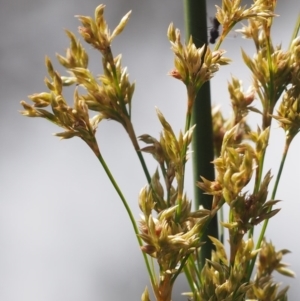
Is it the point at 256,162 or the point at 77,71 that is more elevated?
the point at 77,71

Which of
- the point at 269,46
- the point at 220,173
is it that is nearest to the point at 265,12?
the point at 269,46

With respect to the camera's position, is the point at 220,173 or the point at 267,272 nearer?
the point at 220,173

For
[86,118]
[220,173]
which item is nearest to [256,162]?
[220,173]

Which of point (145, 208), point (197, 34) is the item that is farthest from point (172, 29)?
point (145, 208)

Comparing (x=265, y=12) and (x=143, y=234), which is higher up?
(x=265, y=12)

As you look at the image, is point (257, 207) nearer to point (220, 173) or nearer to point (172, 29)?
point (220, 173)

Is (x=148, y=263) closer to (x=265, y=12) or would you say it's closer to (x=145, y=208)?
(x=145, y=208)
